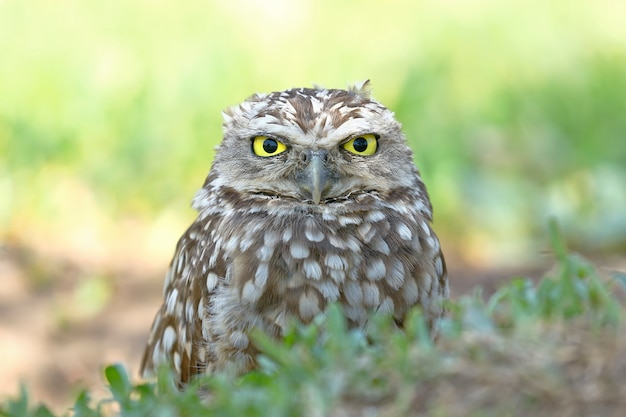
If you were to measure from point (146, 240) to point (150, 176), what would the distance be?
51 centimetres

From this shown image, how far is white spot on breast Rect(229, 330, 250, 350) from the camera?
345cm

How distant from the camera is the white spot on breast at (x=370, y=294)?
3.44m

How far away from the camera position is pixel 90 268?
6.87m

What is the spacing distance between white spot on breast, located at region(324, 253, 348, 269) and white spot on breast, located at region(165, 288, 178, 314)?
2.40 feet

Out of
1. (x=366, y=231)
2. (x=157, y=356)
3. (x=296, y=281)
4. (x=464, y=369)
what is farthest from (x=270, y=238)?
(x=464, y=369)

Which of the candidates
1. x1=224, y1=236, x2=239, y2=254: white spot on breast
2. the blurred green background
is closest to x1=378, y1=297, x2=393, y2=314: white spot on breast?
x1=224, y1=236, x2=239, y2=254: white spot on breast

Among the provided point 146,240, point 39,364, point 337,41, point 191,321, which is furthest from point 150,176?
point 191,321

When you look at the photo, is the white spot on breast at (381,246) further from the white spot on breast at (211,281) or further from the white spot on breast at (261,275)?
the white spot on breast at (211,281)

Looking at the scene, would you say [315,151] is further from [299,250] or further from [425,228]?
[425,228]

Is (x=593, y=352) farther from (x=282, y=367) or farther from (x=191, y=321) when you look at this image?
(x=191, y=321)

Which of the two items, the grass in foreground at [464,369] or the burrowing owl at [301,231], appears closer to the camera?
the grass in foreground at [464,369]

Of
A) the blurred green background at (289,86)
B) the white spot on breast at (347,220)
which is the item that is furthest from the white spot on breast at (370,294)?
the blurred green background at (289,86)

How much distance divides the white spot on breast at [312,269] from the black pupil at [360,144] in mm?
459

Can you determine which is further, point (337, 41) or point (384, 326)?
point (337, 41)
